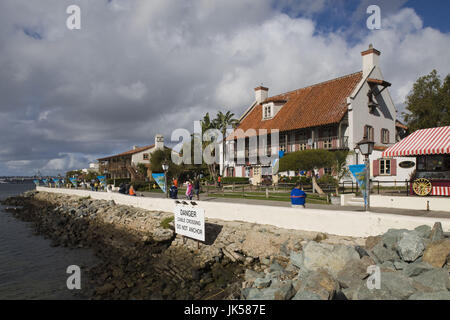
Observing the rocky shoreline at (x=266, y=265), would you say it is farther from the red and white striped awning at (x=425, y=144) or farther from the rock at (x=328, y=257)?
the red and white striped awning at (x=425, y=144)

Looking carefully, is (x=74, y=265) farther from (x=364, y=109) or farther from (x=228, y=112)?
(x=228, y=112)

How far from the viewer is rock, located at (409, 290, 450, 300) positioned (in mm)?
5516

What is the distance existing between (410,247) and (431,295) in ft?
6.04

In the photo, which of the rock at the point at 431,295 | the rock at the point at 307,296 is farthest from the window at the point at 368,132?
the rock at the point at 307,296

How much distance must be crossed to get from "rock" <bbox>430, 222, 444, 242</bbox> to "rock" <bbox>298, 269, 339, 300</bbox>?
3.08 m

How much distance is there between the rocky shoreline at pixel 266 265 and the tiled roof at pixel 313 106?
1996cm

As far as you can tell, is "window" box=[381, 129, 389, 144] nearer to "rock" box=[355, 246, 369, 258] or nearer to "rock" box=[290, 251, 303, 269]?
"rock" box=[355, 246, 369, 258]

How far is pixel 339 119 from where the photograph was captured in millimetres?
27391

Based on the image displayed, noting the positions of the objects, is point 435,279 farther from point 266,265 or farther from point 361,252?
point 266,265

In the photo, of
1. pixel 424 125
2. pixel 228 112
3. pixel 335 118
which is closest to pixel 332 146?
pixel 335 118

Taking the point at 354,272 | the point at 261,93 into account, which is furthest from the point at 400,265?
the point at 261,93

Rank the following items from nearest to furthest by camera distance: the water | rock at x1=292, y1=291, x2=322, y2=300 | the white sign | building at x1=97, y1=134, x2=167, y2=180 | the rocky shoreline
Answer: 1. rock at x1=292, y1=291, x2=322, y2=300
2. the rocky shoreline
3. the water
4. the white sign
5. building at x1=97, y1=134, x2=167, y2=180

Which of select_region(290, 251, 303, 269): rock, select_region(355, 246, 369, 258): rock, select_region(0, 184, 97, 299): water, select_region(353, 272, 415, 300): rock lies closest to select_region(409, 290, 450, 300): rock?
select_region(353, 272, 415, 300): rock

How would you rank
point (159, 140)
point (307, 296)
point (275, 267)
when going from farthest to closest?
point (159, 140) → point (275, 267) → point (307, 296)
